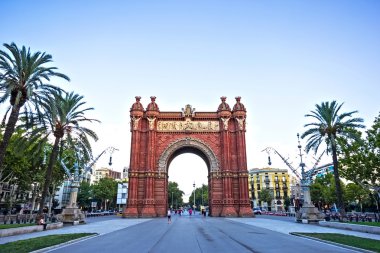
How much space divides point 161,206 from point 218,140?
14266 millimetres

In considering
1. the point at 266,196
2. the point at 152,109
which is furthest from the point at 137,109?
the point at 266,196

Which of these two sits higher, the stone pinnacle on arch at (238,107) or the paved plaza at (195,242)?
the stone pinnacle on arch at (238,107)

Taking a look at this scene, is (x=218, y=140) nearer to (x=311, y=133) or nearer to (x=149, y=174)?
(x=149, y=174)

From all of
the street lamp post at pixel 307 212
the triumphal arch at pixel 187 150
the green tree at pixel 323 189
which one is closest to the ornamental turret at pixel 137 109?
the triumphal arch at pixel 187 150

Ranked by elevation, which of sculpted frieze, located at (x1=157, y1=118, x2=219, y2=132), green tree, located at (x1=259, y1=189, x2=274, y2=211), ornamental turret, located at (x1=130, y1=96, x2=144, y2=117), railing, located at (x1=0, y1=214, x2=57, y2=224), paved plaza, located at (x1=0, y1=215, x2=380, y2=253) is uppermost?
ornamental turret, located at (x1=130, y1=96, x2=144, y2=117)

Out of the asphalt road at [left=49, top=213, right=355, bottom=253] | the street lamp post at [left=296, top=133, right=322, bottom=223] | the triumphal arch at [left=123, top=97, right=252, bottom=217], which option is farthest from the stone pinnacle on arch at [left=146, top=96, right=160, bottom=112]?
the asphalt road at [left=49, top=213, right=355, bottom=253]

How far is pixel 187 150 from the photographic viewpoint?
48125 mm

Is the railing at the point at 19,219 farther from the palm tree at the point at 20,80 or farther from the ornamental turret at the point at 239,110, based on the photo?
the ornamental turret at the point at 239,110

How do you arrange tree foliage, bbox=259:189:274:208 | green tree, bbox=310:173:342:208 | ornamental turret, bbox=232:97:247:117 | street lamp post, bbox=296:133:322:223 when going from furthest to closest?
1. tree foliage, bbox=259:189:274:208
2. green tree, bbox=310:173:342:208
3. ornamental turret, bbox=232:97:247:117
4. street lamp post, bbox=296:133:322:223

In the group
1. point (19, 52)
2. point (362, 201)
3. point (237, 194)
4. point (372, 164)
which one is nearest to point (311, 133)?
point (372, 164)

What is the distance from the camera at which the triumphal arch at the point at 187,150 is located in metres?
41.6

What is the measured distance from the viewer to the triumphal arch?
41.6m

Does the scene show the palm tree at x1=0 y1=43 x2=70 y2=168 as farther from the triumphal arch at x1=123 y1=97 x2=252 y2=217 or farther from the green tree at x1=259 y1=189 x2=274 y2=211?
the green tree at x1=259 y1=189 x2=274 y2=211

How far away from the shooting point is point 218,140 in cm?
4562
